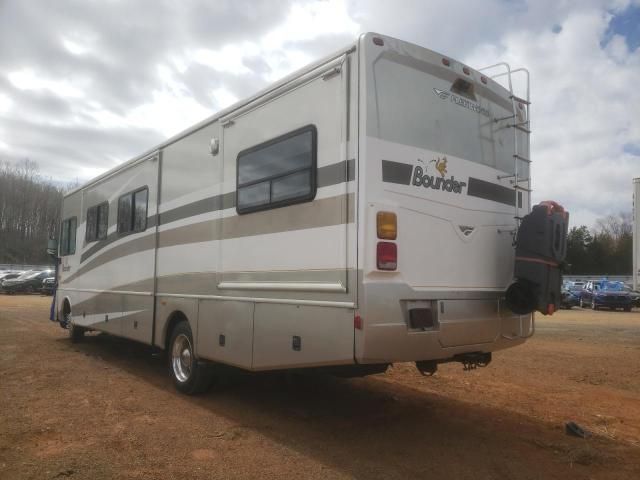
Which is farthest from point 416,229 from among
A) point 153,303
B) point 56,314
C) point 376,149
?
point 56,314

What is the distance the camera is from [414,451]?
4.58 m

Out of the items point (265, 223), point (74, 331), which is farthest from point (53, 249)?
point (265, 223)

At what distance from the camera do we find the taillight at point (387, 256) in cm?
422

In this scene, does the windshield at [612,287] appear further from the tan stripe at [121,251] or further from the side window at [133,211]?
the side window at [133,211]

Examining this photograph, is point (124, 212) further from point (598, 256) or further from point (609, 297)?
point (598, 256)

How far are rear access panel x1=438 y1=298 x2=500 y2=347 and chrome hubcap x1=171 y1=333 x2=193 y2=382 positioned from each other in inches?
132

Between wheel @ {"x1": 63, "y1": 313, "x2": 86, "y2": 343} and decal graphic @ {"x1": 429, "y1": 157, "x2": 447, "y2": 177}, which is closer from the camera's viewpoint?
decal graphic @ {"x1": 429, "y1": 157, "x2": 447, "y2": 177}

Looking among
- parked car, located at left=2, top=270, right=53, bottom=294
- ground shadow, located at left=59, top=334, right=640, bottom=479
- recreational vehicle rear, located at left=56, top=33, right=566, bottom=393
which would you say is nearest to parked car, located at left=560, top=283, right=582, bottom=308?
ground shadow, located at left=59, top=334, right=640, bottom=479

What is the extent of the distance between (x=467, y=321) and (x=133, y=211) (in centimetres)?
566

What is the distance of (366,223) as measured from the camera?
4.23 m

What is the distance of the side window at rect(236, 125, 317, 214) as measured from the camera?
4.85 m

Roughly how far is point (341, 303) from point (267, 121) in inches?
86.8

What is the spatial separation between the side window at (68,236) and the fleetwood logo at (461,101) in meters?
8.50

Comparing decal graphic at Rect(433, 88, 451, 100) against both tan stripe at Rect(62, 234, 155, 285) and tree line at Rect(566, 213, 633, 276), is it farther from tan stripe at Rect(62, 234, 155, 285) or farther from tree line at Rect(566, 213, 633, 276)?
tree line at Rect(566, 213, 633, 276)
